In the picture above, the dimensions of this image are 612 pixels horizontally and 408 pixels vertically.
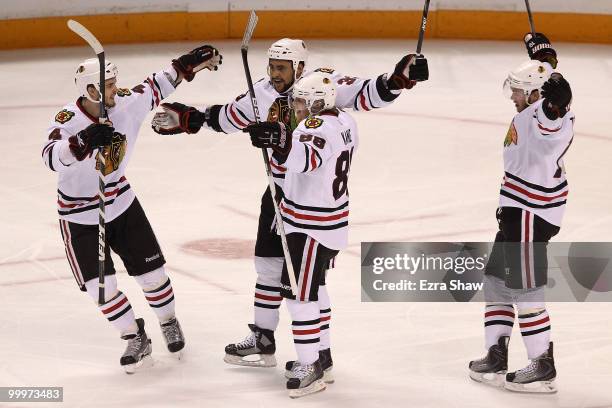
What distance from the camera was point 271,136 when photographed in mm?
4434

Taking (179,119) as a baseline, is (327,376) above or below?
below

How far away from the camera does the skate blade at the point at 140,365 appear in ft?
16.2

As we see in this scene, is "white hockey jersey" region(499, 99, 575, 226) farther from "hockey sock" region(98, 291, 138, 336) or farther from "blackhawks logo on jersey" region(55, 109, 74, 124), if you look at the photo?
"blackhawks logo on jersey" region(55, 109, 74, 124)

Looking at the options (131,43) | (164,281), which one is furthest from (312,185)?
(131,43)

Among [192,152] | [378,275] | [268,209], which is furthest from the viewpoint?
[192,152]

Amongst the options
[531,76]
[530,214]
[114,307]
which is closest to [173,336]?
[114,307]

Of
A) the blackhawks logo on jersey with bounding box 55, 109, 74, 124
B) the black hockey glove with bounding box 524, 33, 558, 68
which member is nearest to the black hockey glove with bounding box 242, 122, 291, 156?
the blackhawks logo on jersey with bounding box 55, 109, 74, 124

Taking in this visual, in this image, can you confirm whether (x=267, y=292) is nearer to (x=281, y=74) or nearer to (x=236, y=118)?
(x=236, y=118)

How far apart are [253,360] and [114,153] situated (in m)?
0.96

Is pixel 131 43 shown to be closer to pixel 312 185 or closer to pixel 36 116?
pixel 36 116

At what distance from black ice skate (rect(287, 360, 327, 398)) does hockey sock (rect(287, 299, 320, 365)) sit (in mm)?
24

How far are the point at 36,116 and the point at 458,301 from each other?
516cm

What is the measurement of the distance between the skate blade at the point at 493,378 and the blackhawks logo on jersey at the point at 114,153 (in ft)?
5.15

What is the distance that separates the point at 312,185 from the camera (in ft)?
15.0
